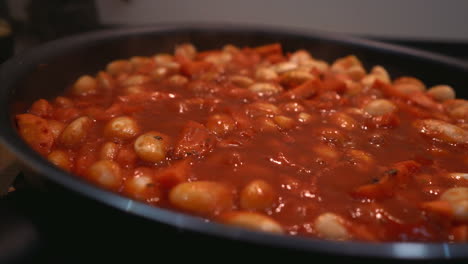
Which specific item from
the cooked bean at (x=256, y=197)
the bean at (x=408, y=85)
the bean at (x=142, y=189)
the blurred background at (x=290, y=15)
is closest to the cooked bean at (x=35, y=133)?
the bean at (x=142, y=189)

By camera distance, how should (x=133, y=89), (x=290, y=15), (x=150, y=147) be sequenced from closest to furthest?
(x=150, y=147) < (x=133, y=89) < (x=290, y=15)

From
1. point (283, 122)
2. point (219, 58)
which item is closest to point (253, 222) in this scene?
point (283, 122)

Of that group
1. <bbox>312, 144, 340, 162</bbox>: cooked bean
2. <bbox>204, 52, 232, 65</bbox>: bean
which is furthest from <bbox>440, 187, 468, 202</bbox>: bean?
<bbox>204, 52, 232, 65</bbox>: bean

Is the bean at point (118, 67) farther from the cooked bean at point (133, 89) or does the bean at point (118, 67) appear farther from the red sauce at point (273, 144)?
the cooked bean at point (133, 89)

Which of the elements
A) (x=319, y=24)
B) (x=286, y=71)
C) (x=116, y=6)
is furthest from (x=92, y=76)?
(x=319, y=24)

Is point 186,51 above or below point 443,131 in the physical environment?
above

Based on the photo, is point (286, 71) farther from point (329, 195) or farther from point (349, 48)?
point (329, 195)

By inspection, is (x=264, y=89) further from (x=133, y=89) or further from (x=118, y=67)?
(x=118, y=67)
